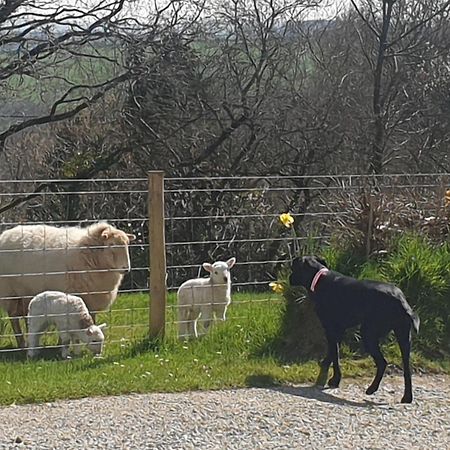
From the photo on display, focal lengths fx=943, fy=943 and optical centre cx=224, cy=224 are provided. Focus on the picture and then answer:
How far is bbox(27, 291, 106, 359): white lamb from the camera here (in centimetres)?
938

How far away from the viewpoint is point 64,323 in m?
9.41

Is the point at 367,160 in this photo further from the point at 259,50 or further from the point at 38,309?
the point at 38,309

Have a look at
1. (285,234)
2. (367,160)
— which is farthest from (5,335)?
(367,160)

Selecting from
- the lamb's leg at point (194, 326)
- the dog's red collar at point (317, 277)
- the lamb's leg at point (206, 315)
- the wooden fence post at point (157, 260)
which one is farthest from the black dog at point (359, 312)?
the lamb's leg at point (206, 315)

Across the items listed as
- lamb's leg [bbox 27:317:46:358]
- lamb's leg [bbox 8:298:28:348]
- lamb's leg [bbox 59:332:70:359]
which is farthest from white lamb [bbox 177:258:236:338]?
lamb's leg [bbox 8:298:28:348]

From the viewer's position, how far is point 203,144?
756 inches

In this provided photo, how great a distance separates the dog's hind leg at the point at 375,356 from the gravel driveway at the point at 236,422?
117mm

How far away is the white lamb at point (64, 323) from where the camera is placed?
9.38m

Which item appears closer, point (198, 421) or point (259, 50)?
point (198, 421)

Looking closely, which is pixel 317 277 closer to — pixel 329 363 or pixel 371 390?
pixel 329 363

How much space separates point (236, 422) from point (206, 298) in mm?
3516

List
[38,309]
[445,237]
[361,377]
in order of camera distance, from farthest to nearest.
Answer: [445,237], [38,309], [361,377]

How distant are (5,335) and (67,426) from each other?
3855 mm

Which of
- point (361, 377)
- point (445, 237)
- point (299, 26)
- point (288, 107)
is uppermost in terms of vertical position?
point (299, 26)
